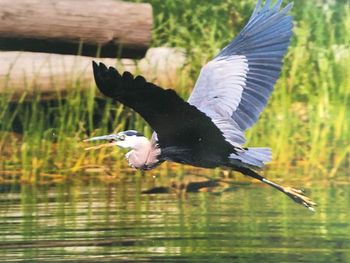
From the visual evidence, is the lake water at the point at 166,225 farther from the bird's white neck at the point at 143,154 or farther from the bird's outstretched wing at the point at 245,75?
the bird's outstretched wing at the point at 245,75

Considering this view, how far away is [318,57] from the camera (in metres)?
10.1

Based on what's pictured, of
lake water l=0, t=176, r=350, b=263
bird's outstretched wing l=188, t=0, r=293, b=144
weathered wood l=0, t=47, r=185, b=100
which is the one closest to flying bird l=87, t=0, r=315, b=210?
bird's outstretched wing l=188, t=0, r=293, b=144

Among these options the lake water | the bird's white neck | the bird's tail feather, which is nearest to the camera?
the lake water

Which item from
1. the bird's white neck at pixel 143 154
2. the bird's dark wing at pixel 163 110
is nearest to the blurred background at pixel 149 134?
the bird's white neck at pixel 143 154

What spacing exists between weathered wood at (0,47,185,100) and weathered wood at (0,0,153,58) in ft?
0.36

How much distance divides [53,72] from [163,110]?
377cm

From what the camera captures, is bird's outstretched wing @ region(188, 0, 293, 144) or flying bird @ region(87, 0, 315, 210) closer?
flying bird @ region(87, 0, 315, 210)

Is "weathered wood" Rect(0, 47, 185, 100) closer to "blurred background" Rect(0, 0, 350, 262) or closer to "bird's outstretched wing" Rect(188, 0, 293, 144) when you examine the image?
"blurred background" Rect(0, 0, 350, 262)

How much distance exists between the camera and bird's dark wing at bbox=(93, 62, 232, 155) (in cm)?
561

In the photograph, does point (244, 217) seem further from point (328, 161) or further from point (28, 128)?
point (28, 128)

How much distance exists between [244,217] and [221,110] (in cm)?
67

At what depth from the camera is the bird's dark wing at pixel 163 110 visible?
561 centimetres

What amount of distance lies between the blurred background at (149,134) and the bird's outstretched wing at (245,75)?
22.2 inches

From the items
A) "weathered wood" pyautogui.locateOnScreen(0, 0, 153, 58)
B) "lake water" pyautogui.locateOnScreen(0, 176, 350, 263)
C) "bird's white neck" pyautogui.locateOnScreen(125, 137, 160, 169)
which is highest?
"weathered wood" pyautogui.locateOnScreen(0, 0, 153, 58)
